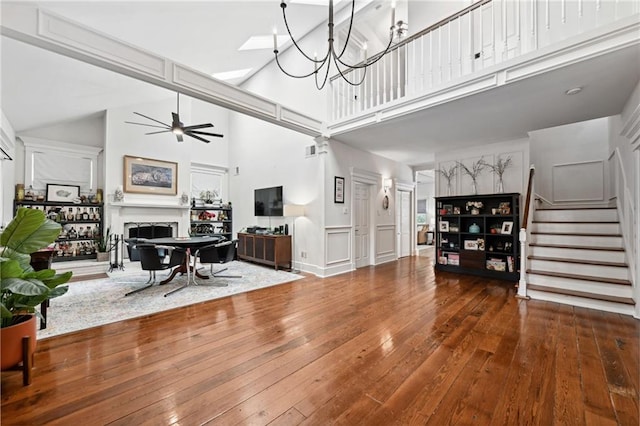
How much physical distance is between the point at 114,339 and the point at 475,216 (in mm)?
5539

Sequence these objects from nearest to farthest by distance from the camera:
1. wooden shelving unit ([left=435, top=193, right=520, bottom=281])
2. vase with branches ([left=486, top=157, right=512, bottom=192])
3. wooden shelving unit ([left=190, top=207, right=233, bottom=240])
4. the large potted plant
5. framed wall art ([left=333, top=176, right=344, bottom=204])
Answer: the large potted plant
wooden shelving unit ([left=435, top=193, right=520, bottom=281])
vase with branches ([left=486, top=157, right=512, bottom=192])
framed wall art ([left=333, top=176, right=344, bottom=204])
wooden shelving unit ([left=190, top=207, right=233, bottom=240])

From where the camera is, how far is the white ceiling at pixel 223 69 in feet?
9.55

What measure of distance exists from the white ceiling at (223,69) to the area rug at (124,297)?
290 centimetres

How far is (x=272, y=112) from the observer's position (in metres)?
3.99

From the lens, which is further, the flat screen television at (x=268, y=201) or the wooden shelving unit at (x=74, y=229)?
the flat screen television at (x=268, y=201)

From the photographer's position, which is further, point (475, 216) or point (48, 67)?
point (475, 216)

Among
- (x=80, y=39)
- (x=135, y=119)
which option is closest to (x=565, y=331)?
(x=80, y=39)

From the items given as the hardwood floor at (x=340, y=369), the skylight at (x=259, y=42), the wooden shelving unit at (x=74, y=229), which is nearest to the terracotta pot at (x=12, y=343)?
the hardwood floor at (x=340, y=369)

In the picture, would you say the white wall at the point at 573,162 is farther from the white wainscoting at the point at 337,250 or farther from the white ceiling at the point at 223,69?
the white wainscoting at the point at 337,250

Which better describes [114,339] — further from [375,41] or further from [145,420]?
[375,41]

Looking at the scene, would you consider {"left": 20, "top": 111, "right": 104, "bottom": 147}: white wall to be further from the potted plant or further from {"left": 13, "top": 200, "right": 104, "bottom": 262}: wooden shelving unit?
the potted plant

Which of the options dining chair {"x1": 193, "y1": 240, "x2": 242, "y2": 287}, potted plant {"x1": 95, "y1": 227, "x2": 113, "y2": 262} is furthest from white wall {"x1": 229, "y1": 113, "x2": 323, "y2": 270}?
potted plant {"x1": 95, "y1": 227, "x2": 113, "y2": 262}

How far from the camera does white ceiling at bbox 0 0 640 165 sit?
291 centimetres

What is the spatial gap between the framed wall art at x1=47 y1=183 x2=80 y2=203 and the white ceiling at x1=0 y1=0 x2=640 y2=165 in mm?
1183
